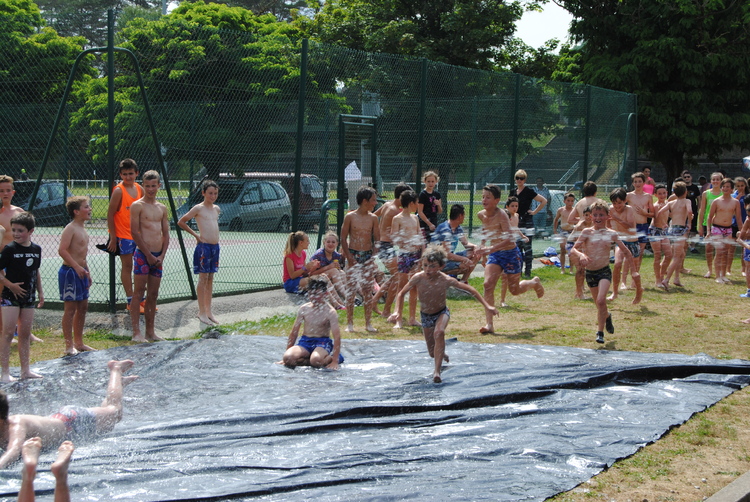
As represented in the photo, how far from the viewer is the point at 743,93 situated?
2347 centimetres

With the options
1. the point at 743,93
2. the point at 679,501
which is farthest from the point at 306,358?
the point at 743,93

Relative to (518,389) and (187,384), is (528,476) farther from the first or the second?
(187,384)

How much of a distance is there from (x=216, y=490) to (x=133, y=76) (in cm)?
734

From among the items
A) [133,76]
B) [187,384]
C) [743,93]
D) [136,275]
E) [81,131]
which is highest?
[743,93]

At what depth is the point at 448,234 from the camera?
1093 cm

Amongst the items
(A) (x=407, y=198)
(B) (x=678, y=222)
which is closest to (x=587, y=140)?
(B) (x=678, y=222)

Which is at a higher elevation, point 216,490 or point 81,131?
point 81,131

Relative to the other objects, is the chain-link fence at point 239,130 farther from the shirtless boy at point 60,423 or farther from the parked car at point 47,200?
the shirtless boy at point 60,423

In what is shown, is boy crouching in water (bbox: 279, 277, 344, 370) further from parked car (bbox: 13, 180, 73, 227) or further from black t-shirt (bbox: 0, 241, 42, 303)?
parked car (bbox: 13, 180, 73, 227)

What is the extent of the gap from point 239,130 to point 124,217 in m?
2.64

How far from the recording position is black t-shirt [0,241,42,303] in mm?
6914

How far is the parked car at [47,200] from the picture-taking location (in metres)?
10.4

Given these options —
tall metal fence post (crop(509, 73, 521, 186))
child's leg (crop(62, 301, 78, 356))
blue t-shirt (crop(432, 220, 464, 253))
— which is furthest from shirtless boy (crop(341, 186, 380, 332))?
tall metal fence post (crop(509, 73, 521, 186))

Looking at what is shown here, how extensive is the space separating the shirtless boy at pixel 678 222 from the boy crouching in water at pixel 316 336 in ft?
25.6
